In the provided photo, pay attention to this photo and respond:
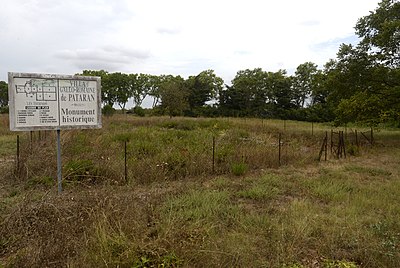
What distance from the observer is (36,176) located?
6168 mm

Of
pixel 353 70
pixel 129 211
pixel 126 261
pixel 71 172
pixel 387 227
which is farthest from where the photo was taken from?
pixel 353 70

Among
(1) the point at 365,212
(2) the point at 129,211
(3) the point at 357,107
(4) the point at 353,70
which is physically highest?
(4) the point at 353,70

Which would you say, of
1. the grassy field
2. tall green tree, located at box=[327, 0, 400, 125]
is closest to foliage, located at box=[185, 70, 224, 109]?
tall green tree, located at box=[327, 0, 400, 125]

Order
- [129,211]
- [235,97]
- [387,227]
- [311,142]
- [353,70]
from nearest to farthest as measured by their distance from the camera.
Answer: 1. [129,211]
2. [387,227]
3. [311,142]
4. [353,70]
5. [235,97]

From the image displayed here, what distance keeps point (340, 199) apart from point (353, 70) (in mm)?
14490

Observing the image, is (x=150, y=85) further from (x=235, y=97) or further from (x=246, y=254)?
(x=246, y=254)

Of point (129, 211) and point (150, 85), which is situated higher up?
point (150, 85)

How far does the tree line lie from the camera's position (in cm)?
1606

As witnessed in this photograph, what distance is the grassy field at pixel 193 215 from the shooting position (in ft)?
9.71

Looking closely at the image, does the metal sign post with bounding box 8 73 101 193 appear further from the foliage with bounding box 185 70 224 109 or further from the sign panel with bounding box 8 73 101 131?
the foliage with bounding box 185 70 224 109

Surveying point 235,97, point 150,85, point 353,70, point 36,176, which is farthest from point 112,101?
point 36,176

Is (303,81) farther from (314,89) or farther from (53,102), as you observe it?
(53,102)

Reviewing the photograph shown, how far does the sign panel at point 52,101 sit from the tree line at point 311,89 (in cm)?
1531

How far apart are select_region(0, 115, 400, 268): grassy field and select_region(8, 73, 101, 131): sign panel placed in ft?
3.95
